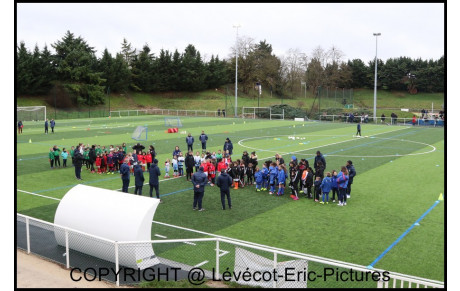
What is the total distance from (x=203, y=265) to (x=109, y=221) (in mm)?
2574

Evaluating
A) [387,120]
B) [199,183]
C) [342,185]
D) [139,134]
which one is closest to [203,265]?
[199,183]

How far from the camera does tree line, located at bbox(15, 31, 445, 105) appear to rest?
77.0 m

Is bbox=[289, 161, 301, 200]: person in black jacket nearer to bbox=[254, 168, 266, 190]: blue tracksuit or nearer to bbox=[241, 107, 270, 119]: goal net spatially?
bbox=[254, 168, 266, 190]: blue tracksuit

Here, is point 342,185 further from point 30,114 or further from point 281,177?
point 30,114

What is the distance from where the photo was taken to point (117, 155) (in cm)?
2280

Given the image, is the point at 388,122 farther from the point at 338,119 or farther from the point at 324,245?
the point at 324,245

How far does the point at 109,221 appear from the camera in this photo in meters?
10.6

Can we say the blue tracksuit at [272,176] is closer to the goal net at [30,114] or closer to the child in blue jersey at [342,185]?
the child in blue jersey at [342,185]

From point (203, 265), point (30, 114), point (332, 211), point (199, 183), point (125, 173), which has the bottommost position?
point (203, 265)

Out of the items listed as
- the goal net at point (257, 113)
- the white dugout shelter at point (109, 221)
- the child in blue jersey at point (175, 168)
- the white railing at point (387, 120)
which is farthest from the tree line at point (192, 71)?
the white dugout shelter at point (109, 221)

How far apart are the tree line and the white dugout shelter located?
68887 mm

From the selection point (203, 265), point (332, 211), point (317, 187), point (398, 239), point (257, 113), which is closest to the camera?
point (203, 265)

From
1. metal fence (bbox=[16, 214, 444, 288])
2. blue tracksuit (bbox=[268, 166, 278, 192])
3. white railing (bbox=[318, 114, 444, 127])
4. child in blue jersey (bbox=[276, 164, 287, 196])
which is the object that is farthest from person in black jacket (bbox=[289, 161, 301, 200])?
white railing (bbox=[318, 114, 444, 127])

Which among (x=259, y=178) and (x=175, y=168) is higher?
(x=175, y=168)
